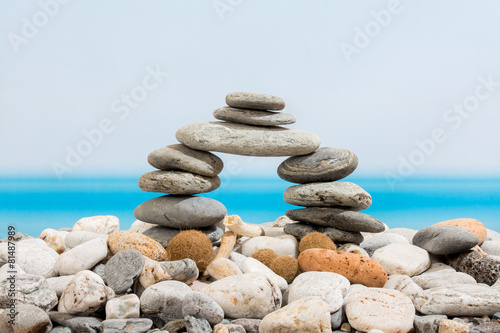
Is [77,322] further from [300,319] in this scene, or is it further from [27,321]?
[300,319]

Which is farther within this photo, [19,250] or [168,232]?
[168,232]

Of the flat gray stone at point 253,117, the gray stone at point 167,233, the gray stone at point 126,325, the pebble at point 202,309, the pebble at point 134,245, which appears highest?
the flat gray stone at point 253,117

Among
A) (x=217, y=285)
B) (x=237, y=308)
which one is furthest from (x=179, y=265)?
(x=237, y=308)

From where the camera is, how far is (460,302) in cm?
477

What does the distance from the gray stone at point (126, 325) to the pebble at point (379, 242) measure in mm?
3863

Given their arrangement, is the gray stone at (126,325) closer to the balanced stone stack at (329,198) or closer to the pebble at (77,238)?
the pebble at (77,238)

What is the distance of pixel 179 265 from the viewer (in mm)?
5242

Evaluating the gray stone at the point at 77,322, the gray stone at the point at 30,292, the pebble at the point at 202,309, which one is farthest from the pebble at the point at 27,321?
the pebble at the point at 202,309

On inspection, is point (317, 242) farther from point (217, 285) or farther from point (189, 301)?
point (189, 301)

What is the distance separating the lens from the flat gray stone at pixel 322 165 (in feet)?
23.0

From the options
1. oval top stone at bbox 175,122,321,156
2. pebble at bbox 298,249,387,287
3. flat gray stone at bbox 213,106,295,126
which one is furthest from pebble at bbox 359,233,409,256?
flat gray stone at bbox 213,106,295,126

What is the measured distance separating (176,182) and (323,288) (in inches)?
105

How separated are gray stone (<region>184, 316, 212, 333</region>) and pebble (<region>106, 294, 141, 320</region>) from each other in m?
0.57

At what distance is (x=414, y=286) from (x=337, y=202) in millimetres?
1915
